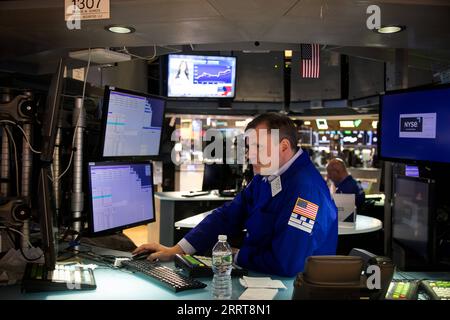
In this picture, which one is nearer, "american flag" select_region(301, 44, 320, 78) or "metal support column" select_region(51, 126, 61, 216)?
"metal support column" select_region(51, 126, 61, 216)

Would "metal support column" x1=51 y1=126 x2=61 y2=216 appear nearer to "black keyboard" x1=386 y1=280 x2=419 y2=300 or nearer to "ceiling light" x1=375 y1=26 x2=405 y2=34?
"black keyboard" x1=386 y1=280 x2=419 y2=300

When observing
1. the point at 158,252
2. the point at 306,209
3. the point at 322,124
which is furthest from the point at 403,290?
the point at 322,124

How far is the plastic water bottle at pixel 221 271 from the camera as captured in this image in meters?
1.99

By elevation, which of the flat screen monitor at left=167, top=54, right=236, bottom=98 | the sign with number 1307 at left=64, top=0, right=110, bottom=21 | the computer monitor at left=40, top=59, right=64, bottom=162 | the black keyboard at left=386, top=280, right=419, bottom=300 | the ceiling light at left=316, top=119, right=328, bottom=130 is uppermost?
the flat screen monitor at left=167, top=54, right=236, bottom=98

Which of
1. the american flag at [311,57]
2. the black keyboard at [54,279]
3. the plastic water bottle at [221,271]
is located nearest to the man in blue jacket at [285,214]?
the plastic water bottle at [221,271]

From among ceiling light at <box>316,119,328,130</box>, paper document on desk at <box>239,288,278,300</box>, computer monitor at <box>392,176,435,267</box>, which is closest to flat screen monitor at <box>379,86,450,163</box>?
computer monitor at <box>392,176,435,267</box>

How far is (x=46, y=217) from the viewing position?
85.6 inches

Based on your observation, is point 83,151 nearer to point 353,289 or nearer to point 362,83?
point 353,289

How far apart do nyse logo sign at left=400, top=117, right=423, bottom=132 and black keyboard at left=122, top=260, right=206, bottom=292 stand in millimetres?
1989

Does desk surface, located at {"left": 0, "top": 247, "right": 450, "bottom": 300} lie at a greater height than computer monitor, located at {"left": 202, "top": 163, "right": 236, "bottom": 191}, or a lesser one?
lesser

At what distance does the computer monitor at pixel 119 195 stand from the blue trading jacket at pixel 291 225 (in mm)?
726

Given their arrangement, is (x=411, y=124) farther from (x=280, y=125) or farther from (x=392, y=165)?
(x=392, y=165)

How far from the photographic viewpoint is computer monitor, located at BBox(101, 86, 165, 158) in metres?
2.70

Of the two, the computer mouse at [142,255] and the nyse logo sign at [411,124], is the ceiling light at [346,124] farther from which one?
the computer mouse at [142,255]
